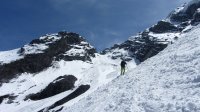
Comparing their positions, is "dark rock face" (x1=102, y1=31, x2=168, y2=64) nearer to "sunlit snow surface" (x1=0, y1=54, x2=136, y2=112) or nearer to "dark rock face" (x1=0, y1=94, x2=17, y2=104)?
"sunlit snow surface" (x1=0, y1=54, x2=136, y2=112)

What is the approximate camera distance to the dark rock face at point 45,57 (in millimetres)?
123250

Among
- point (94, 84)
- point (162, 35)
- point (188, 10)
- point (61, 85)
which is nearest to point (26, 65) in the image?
point (61, 85)

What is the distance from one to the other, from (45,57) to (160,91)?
10869cm

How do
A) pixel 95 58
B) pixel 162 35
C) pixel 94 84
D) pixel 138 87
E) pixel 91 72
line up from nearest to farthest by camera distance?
1. pixel 138 87
2. pixel 94 84
3. pixel 91 72
4. pixel 95 58
5. pixel 162 35

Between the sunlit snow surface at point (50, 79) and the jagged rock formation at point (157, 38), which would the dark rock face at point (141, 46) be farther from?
the sunlit snow surface at point (50, 79)

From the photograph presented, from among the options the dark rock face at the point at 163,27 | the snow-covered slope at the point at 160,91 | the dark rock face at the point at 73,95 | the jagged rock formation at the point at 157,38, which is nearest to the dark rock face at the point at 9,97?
the dark rock face at the point at 73,95

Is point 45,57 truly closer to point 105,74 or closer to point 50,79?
point 50,79

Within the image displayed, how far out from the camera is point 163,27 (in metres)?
180

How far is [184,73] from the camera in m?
26.5

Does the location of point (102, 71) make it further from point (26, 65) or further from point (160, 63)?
point (160, 63)

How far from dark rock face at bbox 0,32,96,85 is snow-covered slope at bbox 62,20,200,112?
90.8 metres

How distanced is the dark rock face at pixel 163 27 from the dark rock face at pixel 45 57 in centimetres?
4093

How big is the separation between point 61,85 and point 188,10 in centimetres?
Result: 10115

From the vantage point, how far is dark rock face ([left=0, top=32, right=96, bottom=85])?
123m
